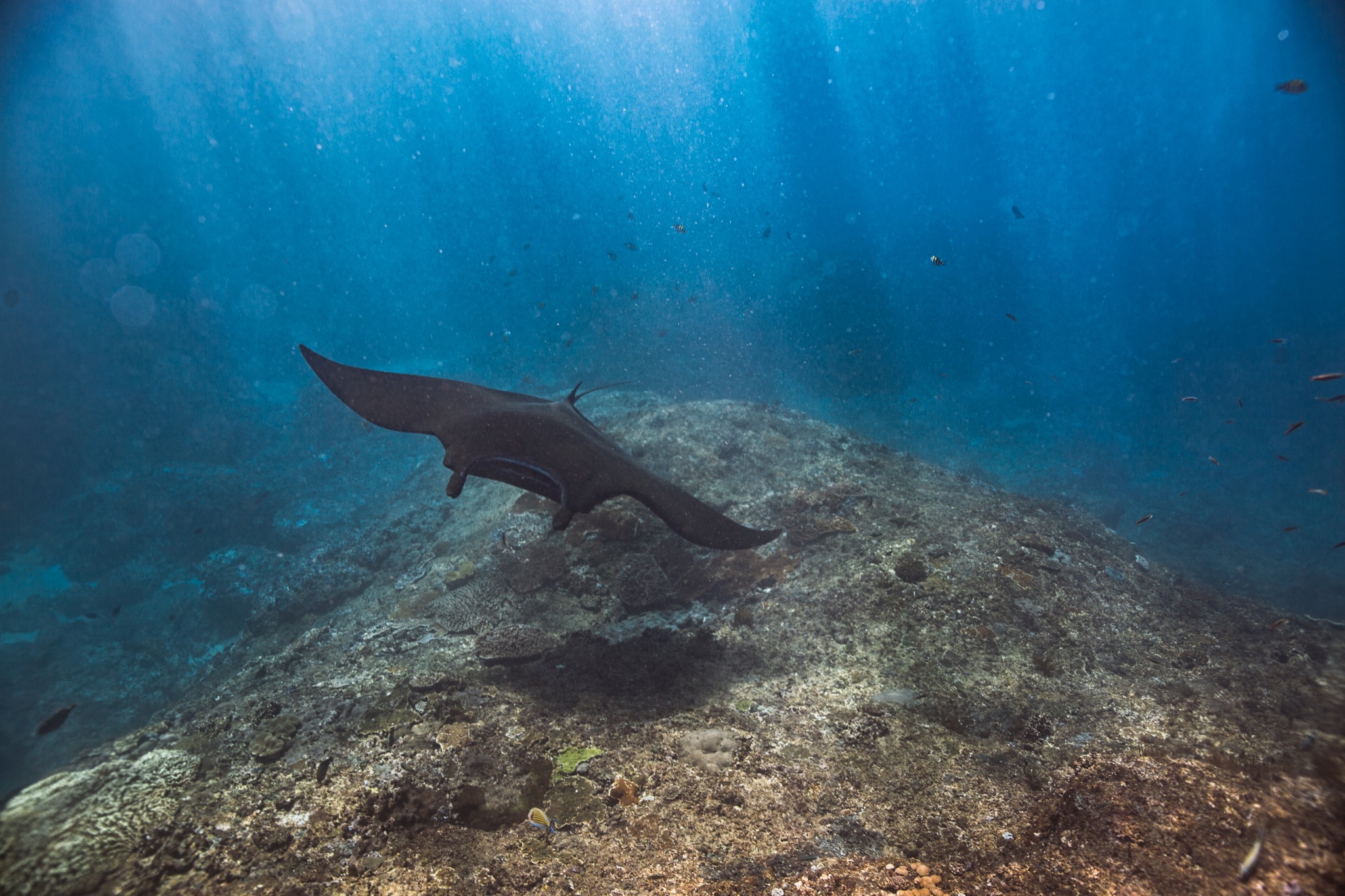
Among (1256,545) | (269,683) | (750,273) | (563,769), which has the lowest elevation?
(1256,545)

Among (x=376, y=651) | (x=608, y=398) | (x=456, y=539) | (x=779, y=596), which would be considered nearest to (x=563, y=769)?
(x=376, y=651)

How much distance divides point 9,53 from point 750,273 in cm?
4527

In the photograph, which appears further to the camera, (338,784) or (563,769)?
(563,769)

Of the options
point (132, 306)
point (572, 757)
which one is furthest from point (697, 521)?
point (132, 306)

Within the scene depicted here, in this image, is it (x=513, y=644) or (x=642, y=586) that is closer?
(x=513, y=644)

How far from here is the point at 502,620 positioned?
17.7 ft

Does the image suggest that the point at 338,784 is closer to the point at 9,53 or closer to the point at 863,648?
the point at 863,648

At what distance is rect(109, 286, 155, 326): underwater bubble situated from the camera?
22.7 m

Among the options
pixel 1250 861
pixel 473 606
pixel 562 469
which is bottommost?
pixel 1250 861

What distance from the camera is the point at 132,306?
79.6 feet

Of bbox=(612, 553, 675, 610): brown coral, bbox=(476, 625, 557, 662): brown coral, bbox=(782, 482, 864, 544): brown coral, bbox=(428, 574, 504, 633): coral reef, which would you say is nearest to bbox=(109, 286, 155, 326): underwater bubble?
bbox=(428, 574, 504, 633): coral reef

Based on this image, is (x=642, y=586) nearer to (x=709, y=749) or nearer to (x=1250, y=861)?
(x=709, y=749)

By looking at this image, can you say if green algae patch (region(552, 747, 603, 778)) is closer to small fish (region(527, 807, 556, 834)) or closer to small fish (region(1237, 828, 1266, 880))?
small fish (region(527, 807, 556, 834))

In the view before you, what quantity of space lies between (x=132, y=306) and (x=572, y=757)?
36354mm
